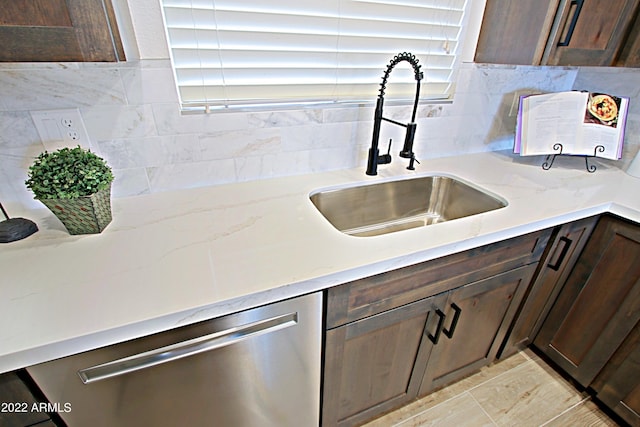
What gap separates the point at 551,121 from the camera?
4.75ft

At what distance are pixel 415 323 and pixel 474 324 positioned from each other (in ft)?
1.09

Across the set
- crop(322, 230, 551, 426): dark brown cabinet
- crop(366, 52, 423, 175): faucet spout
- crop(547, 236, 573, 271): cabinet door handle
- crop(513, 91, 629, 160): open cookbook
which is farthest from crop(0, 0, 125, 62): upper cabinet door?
crop(513, 91, 629, 160): open cookbook

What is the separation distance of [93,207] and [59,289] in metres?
0.25

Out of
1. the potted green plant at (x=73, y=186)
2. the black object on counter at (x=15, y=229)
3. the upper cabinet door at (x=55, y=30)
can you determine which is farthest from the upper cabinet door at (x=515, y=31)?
the black object on counter at (x=15, y=229)

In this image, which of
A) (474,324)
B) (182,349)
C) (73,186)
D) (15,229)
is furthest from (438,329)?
(15,229)

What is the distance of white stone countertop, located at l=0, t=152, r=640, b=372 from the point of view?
0.62 m

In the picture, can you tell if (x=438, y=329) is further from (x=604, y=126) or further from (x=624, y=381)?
(x=604, y=126)

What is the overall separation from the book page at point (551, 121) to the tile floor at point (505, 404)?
1.11m

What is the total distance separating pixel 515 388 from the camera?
145 cm

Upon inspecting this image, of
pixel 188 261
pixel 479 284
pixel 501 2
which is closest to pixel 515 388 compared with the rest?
pixel 479 284

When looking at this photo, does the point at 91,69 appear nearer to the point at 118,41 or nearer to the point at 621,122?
the point at 118,41

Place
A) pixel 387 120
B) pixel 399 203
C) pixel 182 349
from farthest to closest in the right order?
pixel 399 203, pixel 387 120, pixel 182 349

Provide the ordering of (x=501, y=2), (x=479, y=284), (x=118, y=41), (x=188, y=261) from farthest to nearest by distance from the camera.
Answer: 1. (x=501, y=2)
2. (x=479, y=284)
3. (x=188, y=261)
4. (x=118, y=41)

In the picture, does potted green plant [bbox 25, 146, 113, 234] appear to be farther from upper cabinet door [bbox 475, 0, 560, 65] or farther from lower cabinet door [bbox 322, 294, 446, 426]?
upper cabinet door [bbox 475, 0, 560, 65]
